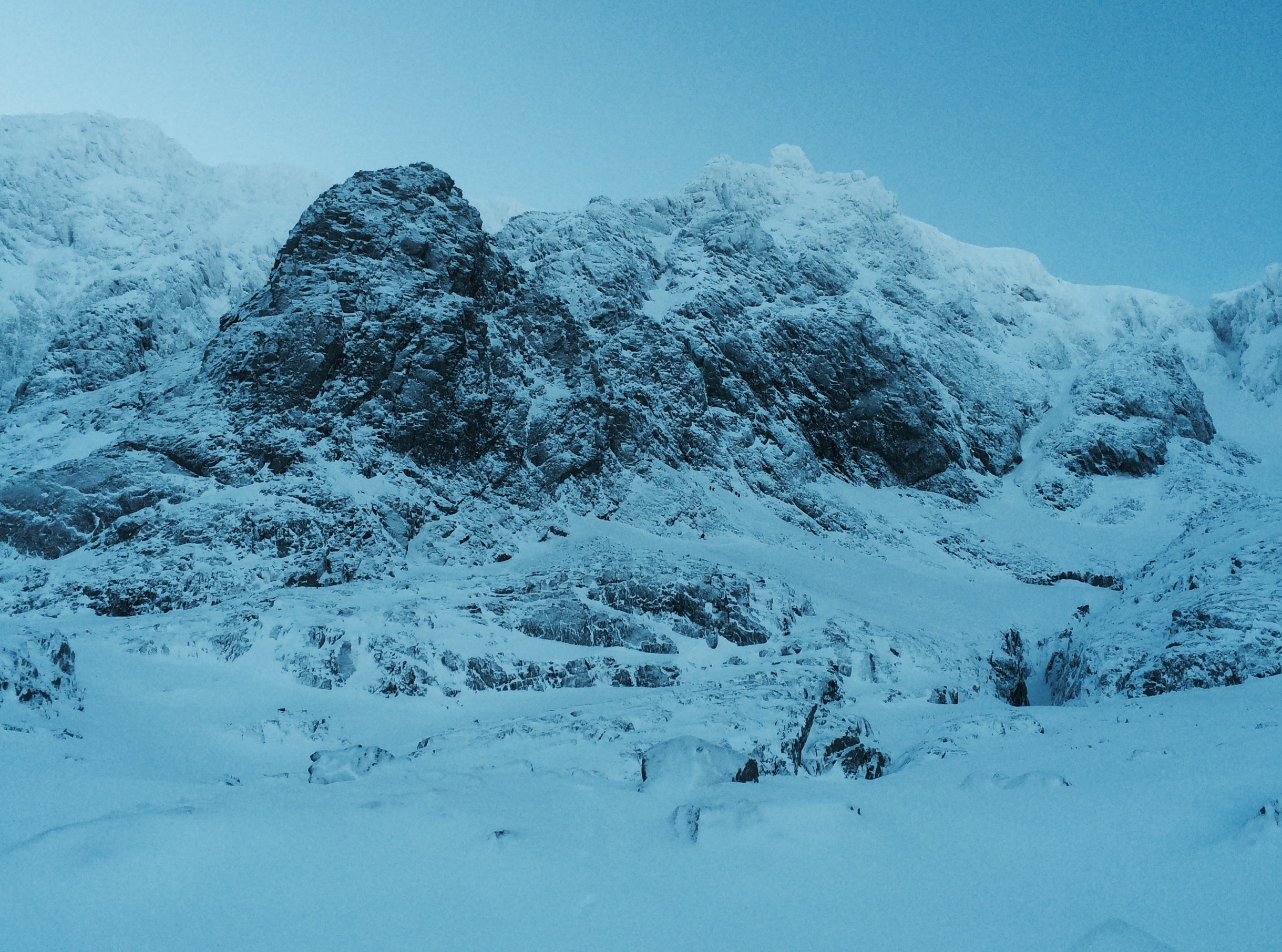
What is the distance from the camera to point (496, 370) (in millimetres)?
54750

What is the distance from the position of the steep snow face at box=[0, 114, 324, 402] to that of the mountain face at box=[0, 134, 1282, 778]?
0.56m

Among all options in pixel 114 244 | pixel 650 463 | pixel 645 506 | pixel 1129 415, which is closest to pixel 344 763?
pixel 645 506

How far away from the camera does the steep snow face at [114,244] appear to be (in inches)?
2354

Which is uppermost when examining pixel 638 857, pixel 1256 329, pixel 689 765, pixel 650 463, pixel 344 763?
pixel 1256 329

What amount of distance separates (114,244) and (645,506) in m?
62.5

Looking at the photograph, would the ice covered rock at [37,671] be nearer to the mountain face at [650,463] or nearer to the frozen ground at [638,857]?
the mountain face at [650,463]

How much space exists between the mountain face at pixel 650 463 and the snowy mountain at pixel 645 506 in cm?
26

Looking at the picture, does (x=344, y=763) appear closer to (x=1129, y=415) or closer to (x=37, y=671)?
(x=37, y=671)

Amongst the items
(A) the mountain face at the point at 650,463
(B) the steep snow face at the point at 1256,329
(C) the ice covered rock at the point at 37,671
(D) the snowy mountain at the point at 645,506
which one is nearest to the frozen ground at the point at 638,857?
(D) the snowy mountain at the point at 645,506

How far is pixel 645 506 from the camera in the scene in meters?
49.7

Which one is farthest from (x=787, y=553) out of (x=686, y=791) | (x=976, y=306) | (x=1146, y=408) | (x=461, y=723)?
(x=976, y=306)

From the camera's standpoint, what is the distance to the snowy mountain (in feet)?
63.6

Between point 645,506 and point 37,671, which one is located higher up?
point 645,506

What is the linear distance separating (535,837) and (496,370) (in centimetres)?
4894
